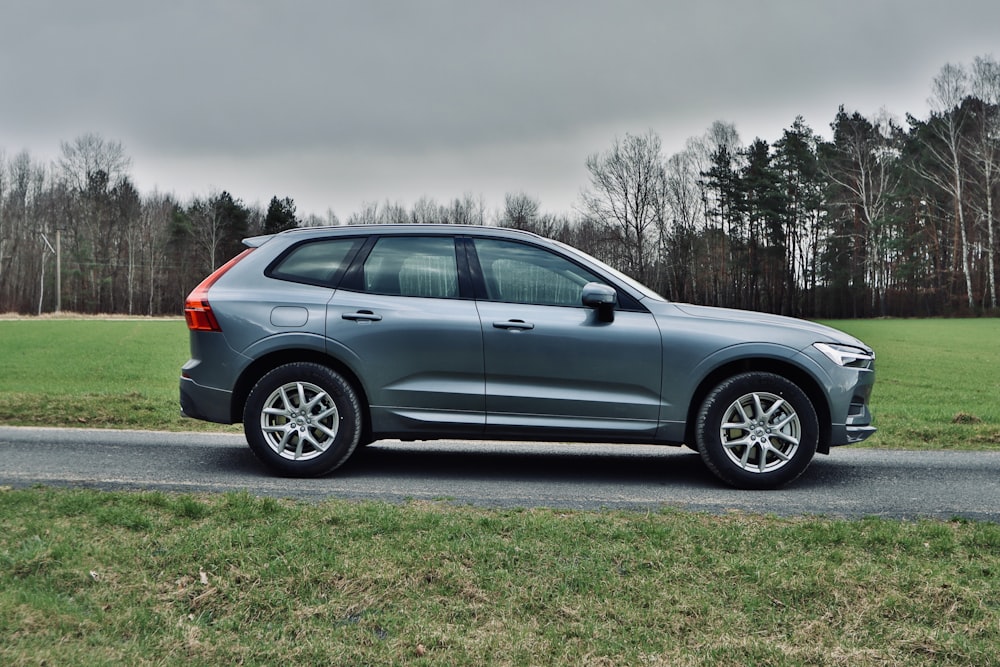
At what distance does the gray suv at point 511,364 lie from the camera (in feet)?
19.2

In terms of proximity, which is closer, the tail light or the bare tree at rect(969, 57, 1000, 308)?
the tail light

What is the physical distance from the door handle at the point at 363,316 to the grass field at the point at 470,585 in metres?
1.64

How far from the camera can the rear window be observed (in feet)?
20.7

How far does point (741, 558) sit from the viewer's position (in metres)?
3.87

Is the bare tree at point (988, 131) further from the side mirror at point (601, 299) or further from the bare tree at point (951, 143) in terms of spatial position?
the side mirror at point (601, 299)

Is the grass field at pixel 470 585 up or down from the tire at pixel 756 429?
down

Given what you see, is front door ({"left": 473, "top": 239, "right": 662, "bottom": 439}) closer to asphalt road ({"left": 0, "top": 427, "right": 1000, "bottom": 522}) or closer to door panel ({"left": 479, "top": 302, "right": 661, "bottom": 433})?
door panel ({"left": 479, "top": 302, "right": 661, "bottom": 433})

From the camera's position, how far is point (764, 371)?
5.98 meters

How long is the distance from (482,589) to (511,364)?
8.38 feet

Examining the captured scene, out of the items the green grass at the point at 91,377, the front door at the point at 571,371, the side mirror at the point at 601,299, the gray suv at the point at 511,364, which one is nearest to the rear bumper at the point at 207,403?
the gray suv at the point at 511,364

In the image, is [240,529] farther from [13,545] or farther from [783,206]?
[783,206]

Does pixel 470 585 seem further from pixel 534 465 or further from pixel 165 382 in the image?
pixel 165 382

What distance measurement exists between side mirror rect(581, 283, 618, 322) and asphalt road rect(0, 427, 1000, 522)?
1.21 meters

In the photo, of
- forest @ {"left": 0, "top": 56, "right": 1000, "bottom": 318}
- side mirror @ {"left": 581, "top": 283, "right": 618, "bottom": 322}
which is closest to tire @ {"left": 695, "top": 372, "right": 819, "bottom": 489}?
side mirror @ {"left": 581, "top": 283, "right": 618, "bottom": 322}
